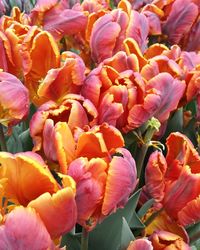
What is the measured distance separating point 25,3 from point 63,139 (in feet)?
1.78

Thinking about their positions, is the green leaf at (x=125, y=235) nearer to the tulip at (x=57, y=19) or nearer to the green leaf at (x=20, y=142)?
the green leaf at (x=20, y=142)

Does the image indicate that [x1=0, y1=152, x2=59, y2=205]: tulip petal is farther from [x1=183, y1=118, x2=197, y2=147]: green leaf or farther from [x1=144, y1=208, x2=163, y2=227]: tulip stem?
[x1=183, y1=118, x2=197, y2=147]: green leaf

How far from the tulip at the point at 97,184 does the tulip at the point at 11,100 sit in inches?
4.9

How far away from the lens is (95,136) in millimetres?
512

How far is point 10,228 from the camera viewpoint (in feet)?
1.33

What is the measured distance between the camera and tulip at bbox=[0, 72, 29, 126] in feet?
1.87

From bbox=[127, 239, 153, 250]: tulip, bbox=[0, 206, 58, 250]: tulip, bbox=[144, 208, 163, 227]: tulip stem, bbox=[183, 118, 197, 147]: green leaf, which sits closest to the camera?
bbox=[0, 206, 58, 250]: tulip

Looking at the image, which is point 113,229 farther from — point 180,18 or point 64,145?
point 180,18

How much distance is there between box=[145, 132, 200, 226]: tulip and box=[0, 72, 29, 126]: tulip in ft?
0.51

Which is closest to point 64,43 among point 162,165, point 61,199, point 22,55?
point 22,55

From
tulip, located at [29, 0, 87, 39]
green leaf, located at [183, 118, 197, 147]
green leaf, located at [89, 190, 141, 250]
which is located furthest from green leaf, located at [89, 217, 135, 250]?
tulip, located at [29, 0, 87, 39]

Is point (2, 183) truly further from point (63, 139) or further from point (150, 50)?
point (150, 50)

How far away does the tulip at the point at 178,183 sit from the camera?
571mm

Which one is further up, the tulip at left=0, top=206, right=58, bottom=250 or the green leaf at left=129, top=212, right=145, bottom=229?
the tulip at left=0, top=206, right=58, bottom=250
